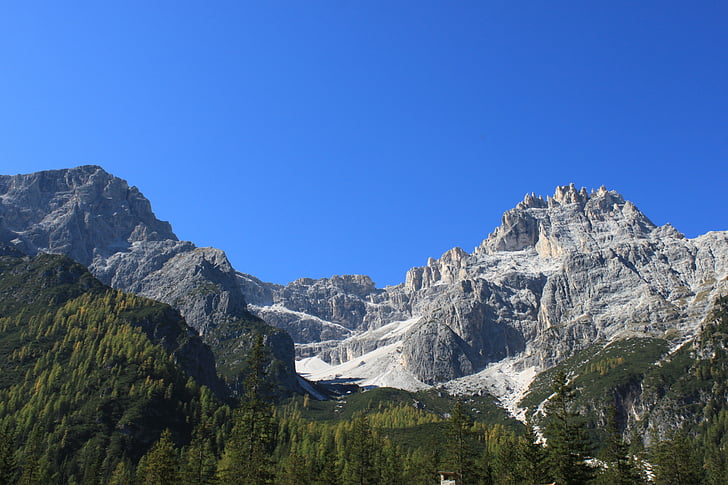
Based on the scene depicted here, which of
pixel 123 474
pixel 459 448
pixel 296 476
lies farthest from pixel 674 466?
pixel 123 474

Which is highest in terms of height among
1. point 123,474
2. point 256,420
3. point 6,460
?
point 256,420

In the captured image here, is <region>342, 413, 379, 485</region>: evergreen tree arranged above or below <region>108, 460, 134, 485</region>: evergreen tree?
above

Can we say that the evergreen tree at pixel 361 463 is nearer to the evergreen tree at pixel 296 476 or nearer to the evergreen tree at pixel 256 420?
the evergreen tree at pixel 296 476

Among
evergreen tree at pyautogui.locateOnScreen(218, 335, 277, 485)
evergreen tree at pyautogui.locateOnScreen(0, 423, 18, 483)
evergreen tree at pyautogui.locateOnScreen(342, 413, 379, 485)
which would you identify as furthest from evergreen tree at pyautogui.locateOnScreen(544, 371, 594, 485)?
evergreen tree at pyautogui.locateOnScreen(0, 423, 18, 483)

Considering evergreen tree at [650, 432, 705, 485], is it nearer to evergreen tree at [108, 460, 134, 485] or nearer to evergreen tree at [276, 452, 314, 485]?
evergreen tree at [276, 452, 314, 485]

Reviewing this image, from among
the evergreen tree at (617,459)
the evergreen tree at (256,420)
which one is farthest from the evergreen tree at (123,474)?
the evergreen tree at (617,459)

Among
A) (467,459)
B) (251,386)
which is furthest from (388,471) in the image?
(251,386)

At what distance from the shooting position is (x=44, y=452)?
166m

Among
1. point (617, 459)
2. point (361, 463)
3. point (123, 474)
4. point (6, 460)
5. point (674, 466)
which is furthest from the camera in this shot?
point (123, 474)

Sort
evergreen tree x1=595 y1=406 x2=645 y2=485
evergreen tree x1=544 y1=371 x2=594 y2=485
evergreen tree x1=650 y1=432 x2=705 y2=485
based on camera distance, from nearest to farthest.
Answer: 1. evergreen tree x1=544 y1=371 x2=594 y2=485
2. evergreen tree x1=595 y1=406 x2=645 y2=485
3. evergreen tree x1=650 y1=432 x2=705 y2=485

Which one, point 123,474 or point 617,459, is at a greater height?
point 617,459

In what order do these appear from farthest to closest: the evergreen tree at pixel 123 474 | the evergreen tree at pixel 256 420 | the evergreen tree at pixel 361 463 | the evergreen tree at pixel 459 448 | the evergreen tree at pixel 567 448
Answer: the evergreen tree at pixel 123 474
the evergreen tree at pixel 361 463
the evergreen tree at pixel 459 448
the evergreen tree at pixel 567 448
the evergreen tree at pixel 256 420

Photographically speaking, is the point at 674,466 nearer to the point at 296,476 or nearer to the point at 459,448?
the point at 459,448

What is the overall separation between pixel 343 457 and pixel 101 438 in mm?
80769
